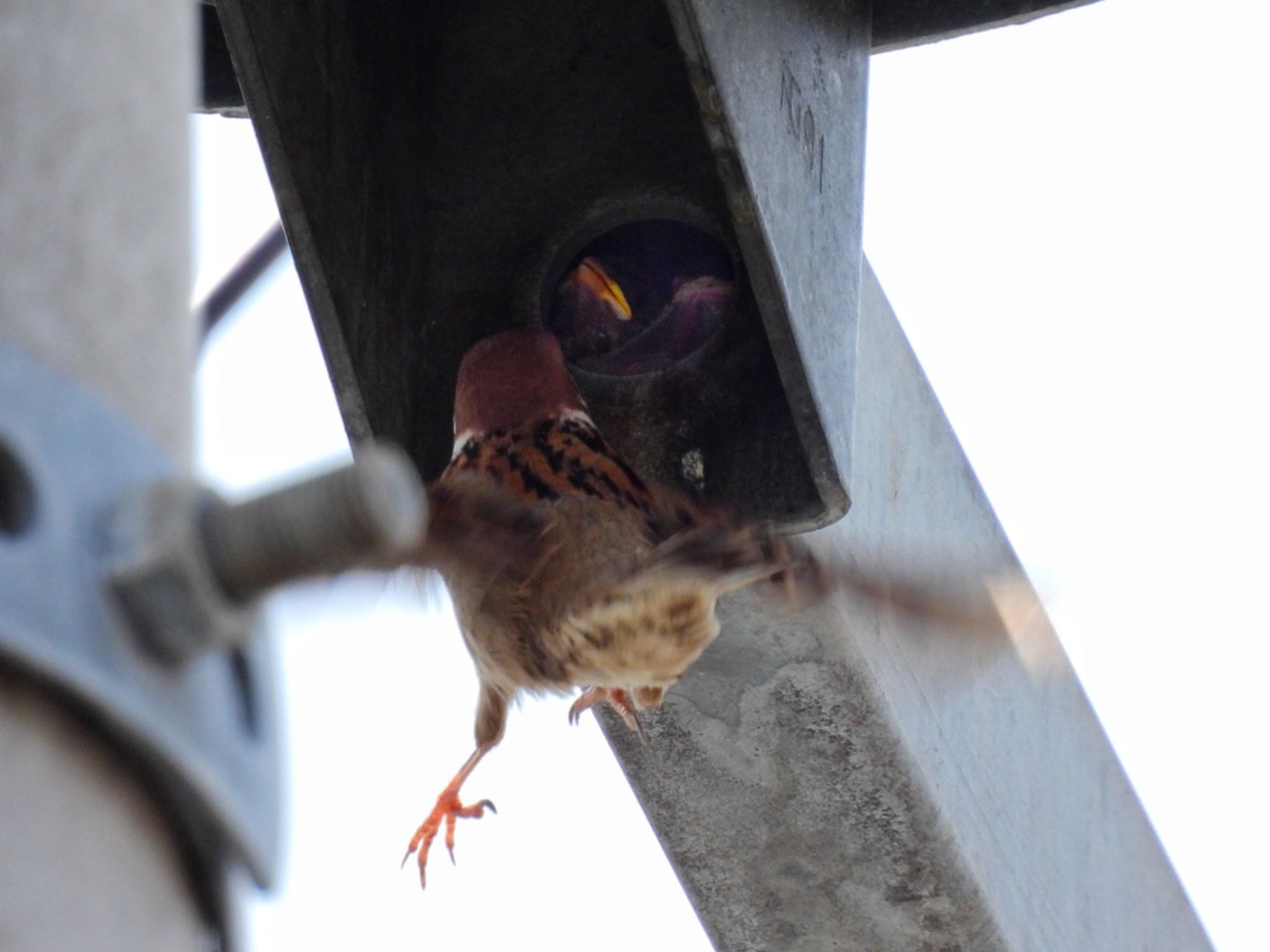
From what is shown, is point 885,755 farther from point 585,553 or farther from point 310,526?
point 310,526

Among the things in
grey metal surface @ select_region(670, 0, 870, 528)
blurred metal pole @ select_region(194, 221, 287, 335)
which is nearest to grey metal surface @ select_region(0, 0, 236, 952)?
grey metal surface @ select_region(670, 0, 870, 528)

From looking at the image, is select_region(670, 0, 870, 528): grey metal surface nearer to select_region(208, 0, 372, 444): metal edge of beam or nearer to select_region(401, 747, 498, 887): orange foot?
select_region(208, 0, 372, 444): metal edge of beam

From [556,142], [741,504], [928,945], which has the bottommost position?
[928,945]

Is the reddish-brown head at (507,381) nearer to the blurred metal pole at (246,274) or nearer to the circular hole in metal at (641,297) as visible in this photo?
the circular hole in metal at (641,297)

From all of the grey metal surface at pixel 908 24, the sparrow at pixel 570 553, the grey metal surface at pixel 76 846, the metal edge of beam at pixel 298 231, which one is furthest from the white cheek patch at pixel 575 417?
the grey metal surface at pixel 76 846

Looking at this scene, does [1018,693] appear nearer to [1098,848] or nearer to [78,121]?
[1098,848]

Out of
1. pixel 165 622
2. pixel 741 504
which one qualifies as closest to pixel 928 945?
pixel 741 504

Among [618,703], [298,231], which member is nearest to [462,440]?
[618,703]
